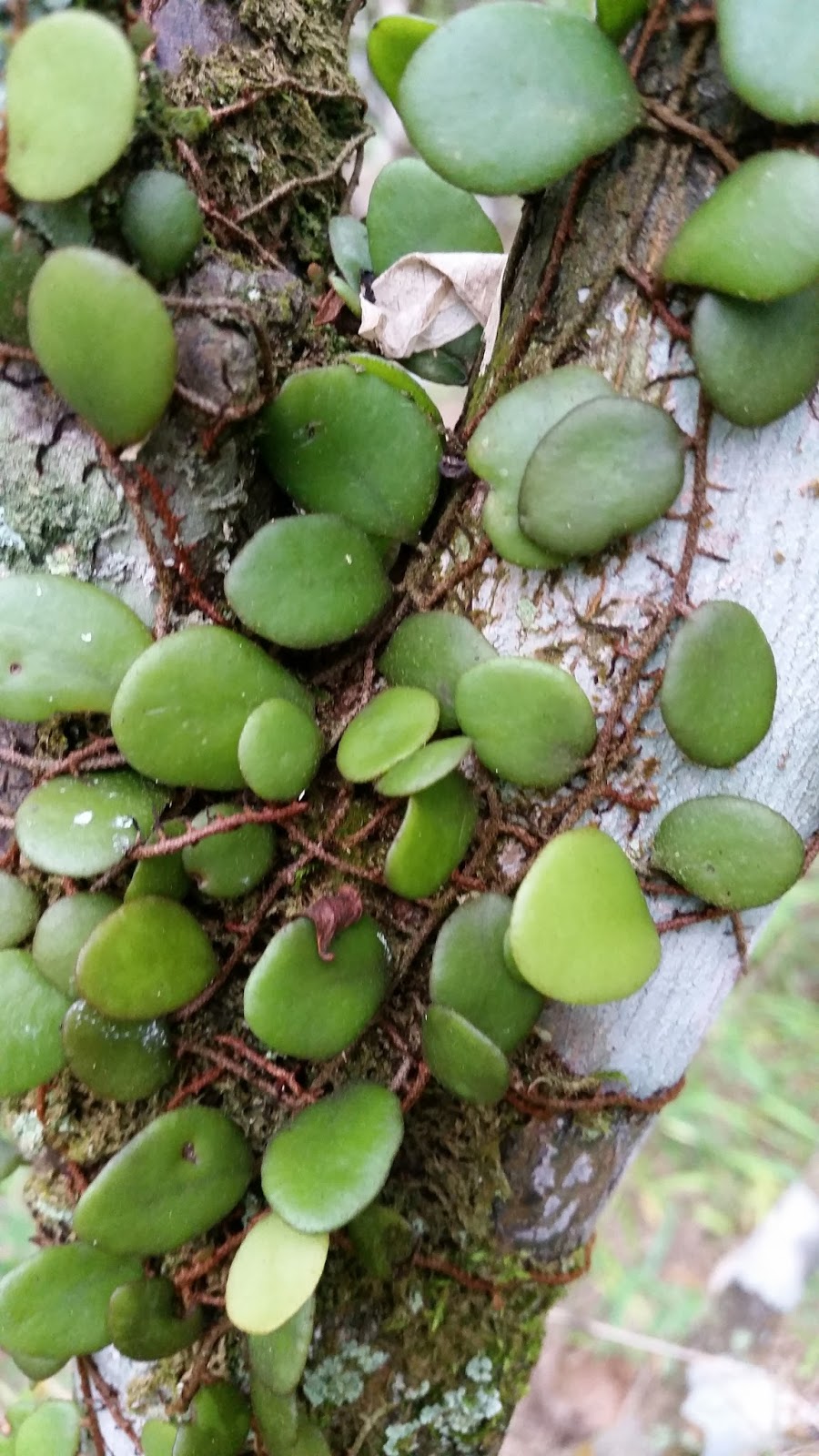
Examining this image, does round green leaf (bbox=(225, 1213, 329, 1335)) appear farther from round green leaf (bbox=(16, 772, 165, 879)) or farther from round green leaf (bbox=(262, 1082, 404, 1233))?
round green leaf (bbox=(16, 772, 165, 879))

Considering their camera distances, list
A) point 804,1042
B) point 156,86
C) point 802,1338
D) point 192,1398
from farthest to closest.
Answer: point 804,1042
point 802,1338
point 192,1398
point 156,86

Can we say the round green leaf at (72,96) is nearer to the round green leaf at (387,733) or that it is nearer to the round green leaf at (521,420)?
the round green leaf at (521,420)

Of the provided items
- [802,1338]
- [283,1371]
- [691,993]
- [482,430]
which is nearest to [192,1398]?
[283,1371]

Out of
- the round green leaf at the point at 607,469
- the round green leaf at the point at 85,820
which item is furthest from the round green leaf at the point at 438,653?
the round green leaf at the point at 85,820

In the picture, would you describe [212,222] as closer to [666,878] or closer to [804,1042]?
[666,878]

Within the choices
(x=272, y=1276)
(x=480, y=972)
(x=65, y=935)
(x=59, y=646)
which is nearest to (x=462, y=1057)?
(x=480, y=972)

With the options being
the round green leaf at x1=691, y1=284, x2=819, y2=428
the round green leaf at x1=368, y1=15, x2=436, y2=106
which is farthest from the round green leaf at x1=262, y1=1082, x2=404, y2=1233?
the round green leaf at x1=368, y1=15, x2=436, y2=106
